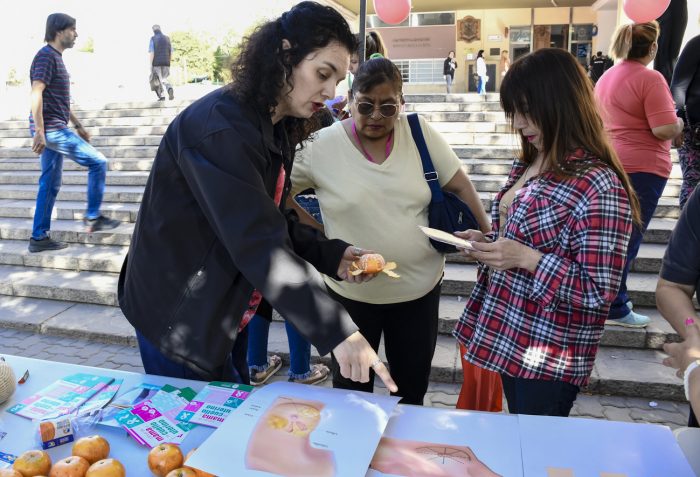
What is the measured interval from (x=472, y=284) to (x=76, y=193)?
5.13 meters

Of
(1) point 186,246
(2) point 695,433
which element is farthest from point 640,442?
(1) point 186,246

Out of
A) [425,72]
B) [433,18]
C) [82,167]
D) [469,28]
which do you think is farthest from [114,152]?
[469,28]

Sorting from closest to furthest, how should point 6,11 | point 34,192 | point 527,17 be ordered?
point 34,192 < point 6,11 < point 527,17

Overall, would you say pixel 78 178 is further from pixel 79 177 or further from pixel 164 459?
pixel 164 459

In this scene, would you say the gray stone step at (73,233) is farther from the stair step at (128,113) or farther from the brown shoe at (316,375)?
the stair step at (128,113)

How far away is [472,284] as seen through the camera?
443cm

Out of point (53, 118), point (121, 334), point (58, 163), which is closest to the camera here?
point (121, 334)

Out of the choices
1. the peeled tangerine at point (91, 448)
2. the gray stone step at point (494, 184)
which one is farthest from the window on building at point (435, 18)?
the peeled tangerine at point (91, 448)

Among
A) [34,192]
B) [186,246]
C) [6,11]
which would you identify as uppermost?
[6,11]

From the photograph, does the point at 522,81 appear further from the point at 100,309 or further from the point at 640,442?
the point at 100,309

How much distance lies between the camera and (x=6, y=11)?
724 inches

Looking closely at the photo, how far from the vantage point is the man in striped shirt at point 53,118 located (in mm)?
4887

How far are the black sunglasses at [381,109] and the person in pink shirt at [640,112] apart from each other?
161 centimetres

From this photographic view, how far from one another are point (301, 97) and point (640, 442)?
1.18 metres
